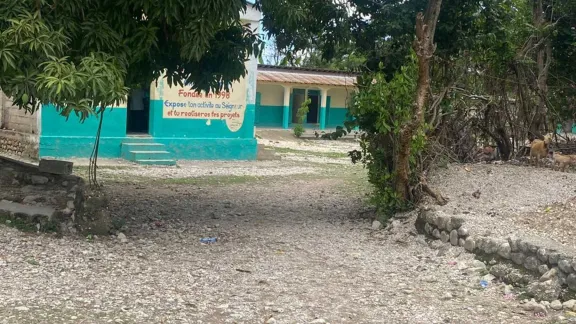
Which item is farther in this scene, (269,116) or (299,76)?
(269,116)

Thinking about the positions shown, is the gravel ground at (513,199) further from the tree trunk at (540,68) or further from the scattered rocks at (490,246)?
the tree trunk at (540,68)

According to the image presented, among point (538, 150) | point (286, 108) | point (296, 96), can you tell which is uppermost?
point (296, 96)

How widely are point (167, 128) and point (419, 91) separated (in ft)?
33.4

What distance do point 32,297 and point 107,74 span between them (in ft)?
6.94

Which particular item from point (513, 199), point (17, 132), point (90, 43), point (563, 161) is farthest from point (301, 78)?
point (90, 43)

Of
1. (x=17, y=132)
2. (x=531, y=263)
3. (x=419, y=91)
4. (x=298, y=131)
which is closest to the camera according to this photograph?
(x=531, y=263)

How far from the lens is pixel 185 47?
274 inches

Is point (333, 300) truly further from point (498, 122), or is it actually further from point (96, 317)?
point (498, 122)

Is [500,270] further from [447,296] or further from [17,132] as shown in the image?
[17,132]

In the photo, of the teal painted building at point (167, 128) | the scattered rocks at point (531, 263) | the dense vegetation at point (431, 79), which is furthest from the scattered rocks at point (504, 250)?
the teal painted building at point (167, 128)

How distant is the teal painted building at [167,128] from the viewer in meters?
15.7

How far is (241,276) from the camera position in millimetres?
6387

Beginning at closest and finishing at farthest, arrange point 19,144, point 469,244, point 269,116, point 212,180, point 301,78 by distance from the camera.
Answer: point 469,244 < point 212,180 < point 19,144 < point 301,78 < point 269,116

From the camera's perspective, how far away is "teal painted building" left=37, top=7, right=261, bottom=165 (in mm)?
15703
